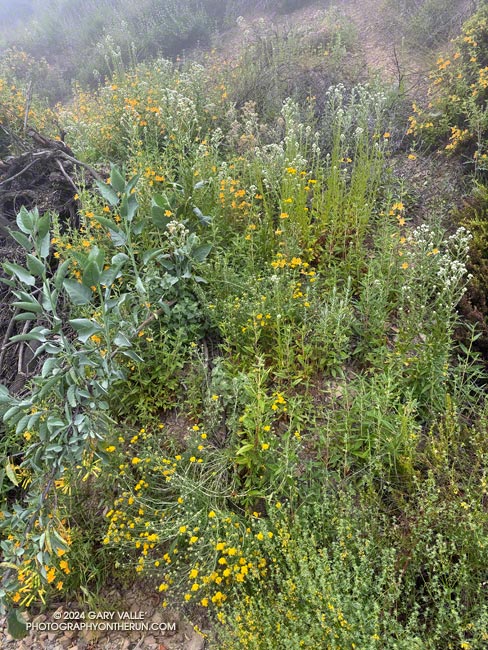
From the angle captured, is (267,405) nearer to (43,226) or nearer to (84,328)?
(84,328)

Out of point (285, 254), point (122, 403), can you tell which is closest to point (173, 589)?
point (122, 403)

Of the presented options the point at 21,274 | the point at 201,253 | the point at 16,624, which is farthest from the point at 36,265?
the point at 16,624

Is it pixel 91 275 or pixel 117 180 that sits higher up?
pixel 117 180

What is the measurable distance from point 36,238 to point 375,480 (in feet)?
6.94

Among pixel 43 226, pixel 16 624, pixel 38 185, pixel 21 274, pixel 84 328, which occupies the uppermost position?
pixel 43 226

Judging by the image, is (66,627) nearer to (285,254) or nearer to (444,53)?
(285,254)

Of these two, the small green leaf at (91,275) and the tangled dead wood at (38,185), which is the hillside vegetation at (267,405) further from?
the tangled dead wood at (38,185)

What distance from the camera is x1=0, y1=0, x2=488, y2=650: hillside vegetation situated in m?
1.91

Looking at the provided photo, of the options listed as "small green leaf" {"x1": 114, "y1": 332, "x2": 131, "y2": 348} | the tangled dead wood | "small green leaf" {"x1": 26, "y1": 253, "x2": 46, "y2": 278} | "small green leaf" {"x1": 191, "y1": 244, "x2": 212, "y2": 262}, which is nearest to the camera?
"small green leaf" {"x1": 26, "y1": 253, "x2": 46, "y2": 278}

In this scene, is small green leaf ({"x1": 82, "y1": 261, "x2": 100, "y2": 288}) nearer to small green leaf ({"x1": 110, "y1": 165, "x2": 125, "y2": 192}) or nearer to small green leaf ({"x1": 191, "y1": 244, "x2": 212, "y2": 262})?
small green leaf ({"x1": 110, "y1": 165, "x2": 125, "y2": 192})

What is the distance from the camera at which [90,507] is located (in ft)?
8.68

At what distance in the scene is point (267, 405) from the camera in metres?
2.53

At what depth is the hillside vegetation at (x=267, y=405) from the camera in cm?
191

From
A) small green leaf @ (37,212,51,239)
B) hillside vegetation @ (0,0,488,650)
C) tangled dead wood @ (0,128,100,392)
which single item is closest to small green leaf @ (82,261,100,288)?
hillside vegetation @ (0,0,488,650)
